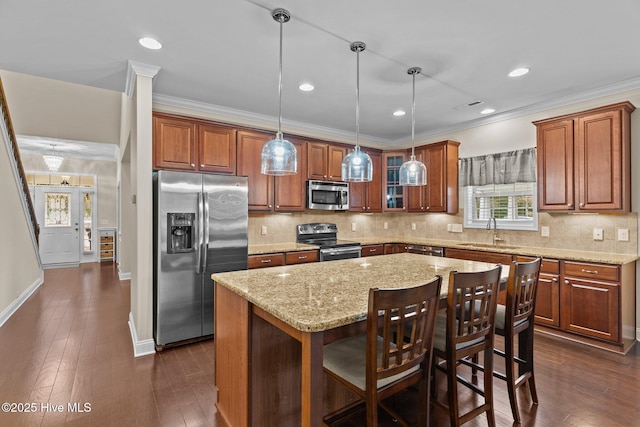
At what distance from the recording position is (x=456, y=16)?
227 centimetres

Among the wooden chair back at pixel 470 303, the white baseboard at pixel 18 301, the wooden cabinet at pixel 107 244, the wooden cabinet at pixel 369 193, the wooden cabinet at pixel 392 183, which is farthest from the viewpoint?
the wooden cabinet at pixel 107 244

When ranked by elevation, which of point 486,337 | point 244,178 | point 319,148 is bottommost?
point 486,337

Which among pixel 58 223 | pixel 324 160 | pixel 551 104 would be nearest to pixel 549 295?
pixel 551 104

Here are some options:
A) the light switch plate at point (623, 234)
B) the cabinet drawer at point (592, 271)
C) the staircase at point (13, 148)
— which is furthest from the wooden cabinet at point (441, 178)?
the staircase at point (13, 148)

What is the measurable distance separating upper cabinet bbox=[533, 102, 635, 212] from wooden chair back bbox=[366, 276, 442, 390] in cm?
304

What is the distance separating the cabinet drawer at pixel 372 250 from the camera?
4988 mm

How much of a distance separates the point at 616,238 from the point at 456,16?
3093 mm

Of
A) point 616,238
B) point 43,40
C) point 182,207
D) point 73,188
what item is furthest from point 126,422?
point 73,188

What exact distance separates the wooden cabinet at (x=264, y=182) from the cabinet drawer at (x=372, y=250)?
3.81 feet

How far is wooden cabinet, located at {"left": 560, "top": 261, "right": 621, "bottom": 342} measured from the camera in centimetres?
312

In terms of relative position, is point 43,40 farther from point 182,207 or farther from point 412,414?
Answer: point 412,414

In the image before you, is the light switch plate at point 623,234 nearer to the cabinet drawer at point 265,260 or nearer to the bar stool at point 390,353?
the bar stool at point 390,353

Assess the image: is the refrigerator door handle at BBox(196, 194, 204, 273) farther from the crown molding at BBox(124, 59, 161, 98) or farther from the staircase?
the staircase

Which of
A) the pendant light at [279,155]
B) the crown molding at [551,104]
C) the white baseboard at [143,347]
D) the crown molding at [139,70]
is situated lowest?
the white baseboard at [143,347]
